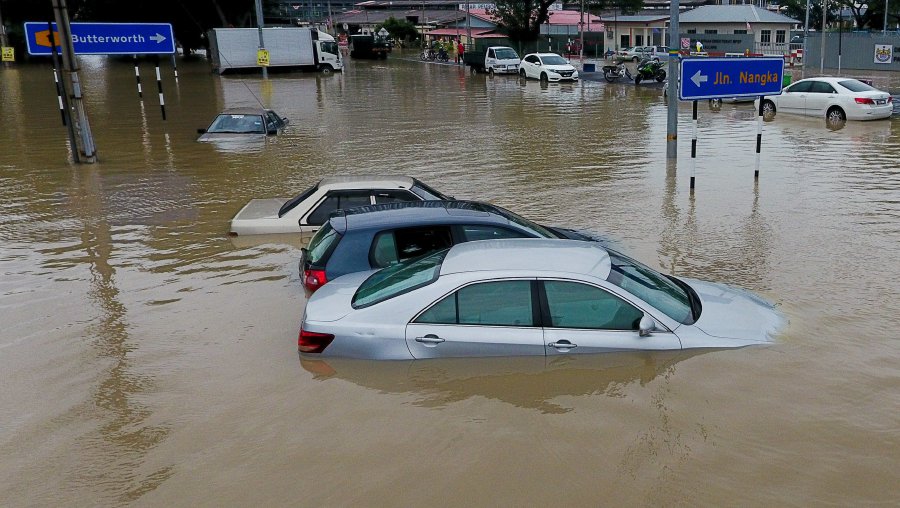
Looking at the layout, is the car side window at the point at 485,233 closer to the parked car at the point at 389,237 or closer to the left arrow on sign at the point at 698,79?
the parked car at the point at 389,237

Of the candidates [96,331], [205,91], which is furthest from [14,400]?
[205,91]

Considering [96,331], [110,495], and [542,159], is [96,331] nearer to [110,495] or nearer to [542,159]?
[110,495]

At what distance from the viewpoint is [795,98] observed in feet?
81.5

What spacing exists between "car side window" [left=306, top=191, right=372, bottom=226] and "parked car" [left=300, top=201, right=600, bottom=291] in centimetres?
193

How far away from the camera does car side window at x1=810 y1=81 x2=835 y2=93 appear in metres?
24.0

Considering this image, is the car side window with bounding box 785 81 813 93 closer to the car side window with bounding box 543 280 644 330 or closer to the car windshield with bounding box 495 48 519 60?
the car side window with bounding box 543 280 644 330

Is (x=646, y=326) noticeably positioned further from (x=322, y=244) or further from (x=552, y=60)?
(x=552, y=60)

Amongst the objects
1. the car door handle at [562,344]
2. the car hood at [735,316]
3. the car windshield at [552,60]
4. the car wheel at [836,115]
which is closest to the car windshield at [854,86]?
the car wheel at [836,115]

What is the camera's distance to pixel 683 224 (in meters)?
12.5

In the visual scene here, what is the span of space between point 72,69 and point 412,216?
501 inches

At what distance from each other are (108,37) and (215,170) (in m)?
8.55

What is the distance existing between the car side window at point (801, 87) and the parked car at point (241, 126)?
50.4 feet

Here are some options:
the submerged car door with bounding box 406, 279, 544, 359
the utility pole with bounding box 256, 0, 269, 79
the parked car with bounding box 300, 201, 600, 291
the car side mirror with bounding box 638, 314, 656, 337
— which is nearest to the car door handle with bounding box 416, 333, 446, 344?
the submerged car door with bounding box 406, 279, 544, 359

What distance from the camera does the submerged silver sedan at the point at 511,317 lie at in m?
6.46
